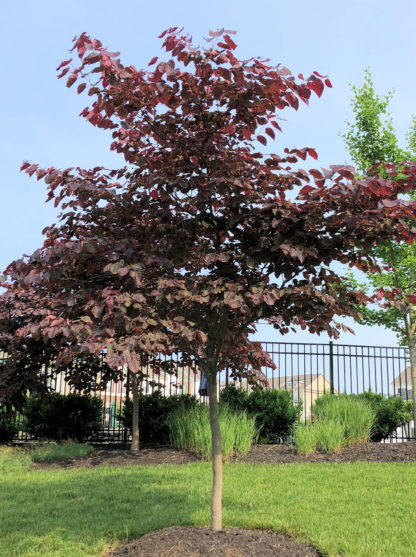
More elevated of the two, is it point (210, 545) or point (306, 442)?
point (306, 442)

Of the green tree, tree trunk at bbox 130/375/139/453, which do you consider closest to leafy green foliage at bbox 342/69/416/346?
the green tree

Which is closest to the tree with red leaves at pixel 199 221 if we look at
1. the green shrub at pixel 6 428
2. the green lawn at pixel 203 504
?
the green lawn at pixel 203 504

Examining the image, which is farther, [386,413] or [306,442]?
[386,413]

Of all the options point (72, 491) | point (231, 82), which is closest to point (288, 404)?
point (72, 491)

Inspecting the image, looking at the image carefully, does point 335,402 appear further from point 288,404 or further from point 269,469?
point 269,469

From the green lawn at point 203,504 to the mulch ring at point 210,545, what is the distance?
0.23m

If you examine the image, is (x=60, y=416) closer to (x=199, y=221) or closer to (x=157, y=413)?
(x=157, y=413)

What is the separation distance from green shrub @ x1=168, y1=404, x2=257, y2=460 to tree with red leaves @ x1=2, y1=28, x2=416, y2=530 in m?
4.10

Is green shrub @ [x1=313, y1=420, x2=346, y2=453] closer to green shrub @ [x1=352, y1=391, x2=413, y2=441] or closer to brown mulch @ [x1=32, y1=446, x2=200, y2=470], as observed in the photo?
brown mulch @ [x1=32, y1=446, x2=200, y2=470]

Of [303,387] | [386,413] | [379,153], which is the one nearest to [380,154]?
[379,153]

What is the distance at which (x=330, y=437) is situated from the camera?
8.42 meters

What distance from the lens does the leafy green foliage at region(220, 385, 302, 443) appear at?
10.4 m

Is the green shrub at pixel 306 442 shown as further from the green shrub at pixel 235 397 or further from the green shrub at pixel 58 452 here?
the green shrub at pixel 58 452

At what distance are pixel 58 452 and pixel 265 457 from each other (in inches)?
139
